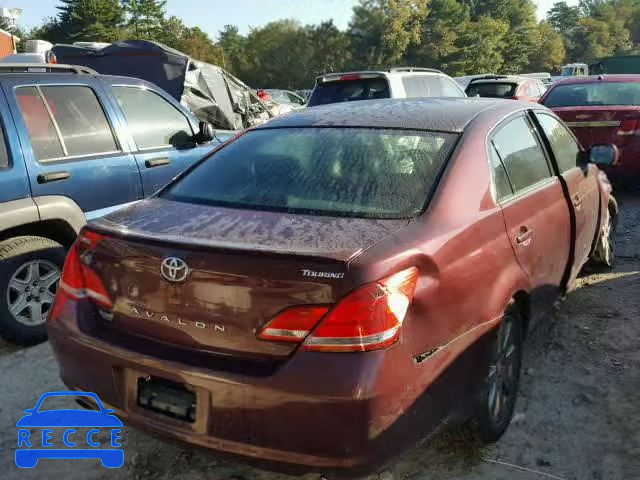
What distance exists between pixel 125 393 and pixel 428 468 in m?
1.35

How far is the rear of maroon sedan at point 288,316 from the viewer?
1.98 metres

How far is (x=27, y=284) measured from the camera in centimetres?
404

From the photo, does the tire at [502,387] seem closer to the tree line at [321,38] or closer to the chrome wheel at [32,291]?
the chrome wheel at [32,291]

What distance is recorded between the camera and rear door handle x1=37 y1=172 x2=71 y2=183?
397cm

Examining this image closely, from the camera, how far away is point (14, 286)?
13.0 ft

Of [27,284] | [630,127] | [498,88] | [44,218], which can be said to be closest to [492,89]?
[498,88]

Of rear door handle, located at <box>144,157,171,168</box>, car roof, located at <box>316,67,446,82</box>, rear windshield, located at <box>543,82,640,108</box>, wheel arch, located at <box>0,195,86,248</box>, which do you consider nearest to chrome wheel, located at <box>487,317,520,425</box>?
wheel arch, located at <box>0,195,86,248</box>

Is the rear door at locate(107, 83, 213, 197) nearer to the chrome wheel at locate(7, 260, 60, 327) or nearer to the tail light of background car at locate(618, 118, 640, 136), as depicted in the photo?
the chrome wheel at locate(7, 260, 60, 327)

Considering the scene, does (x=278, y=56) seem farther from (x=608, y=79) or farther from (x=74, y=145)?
(x=74, y=145)

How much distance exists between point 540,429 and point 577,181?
68.2 inches

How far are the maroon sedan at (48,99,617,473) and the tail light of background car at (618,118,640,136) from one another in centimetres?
474

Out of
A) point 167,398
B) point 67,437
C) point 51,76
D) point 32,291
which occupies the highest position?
point 51,76

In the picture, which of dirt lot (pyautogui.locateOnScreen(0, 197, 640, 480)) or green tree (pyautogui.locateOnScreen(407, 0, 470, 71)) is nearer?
dirt lot (pyautogui.locateOnScreen(0, 197, 640, 480))

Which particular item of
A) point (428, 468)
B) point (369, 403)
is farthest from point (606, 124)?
point (369, 403)
